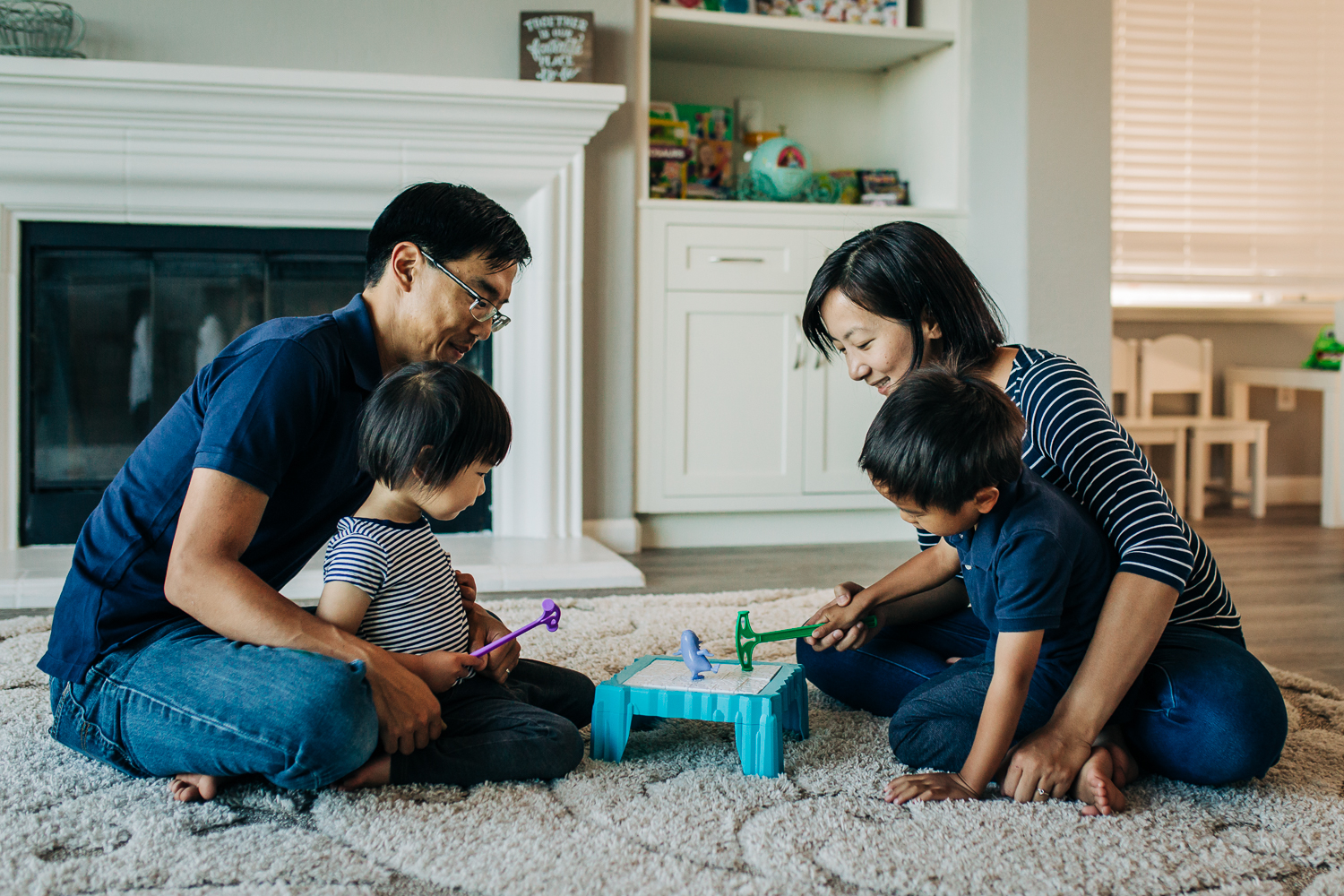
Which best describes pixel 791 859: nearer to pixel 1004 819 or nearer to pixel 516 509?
pixel 1004 819

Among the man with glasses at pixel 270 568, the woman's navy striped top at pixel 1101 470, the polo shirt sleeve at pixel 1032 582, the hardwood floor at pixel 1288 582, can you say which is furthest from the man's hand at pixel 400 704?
the hardwood floor at pixel 1288 582

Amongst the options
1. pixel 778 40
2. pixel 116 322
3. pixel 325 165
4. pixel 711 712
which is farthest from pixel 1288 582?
pixel 116 322

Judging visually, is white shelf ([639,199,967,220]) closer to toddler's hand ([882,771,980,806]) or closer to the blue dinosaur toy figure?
the blue dinosaur toy figure

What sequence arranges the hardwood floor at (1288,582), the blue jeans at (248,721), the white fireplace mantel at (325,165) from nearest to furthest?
the blue jeans at (248,721) → the hardwood floor at (1288,582) → the white fireplace mantel at (325,165)

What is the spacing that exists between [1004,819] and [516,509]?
1.90 meters

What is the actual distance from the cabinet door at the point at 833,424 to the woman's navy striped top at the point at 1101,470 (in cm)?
172

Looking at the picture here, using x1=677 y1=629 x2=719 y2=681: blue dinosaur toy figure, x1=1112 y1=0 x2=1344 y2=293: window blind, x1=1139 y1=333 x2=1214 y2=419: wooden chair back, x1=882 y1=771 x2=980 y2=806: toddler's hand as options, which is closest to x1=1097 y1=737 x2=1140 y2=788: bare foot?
x1=882 y1=771 x2=980 y2=806: toddler's hand

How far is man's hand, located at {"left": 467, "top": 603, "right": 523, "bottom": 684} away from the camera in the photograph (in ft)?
3.92

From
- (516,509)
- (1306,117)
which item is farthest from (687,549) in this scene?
(1306,117)

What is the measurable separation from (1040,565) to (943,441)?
0.15 m

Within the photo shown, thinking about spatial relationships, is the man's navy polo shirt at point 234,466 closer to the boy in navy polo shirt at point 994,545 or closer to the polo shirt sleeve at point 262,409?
the polo shirt sleeve at point 262,409

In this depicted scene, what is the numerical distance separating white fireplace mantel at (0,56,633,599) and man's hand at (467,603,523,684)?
4.73 ft

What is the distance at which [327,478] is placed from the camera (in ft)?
3.72

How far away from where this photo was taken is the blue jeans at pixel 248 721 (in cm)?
98
